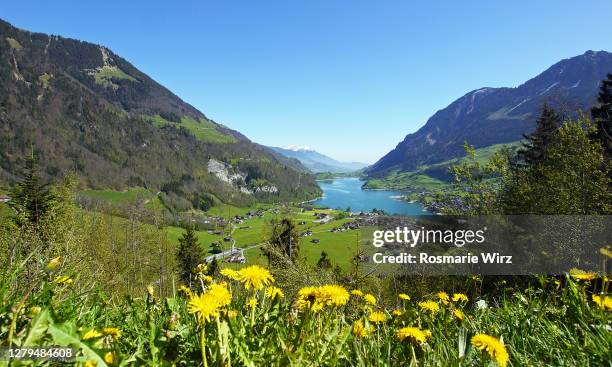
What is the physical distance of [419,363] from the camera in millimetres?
1763

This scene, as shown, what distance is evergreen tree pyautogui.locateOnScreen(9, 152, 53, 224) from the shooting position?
88.8ft

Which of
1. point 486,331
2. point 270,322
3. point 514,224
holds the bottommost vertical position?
point 514,224

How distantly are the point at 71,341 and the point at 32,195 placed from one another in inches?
1315

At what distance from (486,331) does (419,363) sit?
1.19 m

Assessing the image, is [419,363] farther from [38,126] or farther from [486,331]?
[38,126]

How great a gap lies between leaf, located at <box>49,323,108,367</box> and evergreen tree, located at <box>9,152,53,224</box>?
3163cm

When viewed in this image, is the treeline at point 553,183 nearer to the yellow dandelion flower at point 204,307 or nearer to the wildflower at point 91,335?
the yellow dandelion flower at point 204,307

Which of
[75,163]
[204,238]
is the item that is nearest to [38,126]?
[75,163]

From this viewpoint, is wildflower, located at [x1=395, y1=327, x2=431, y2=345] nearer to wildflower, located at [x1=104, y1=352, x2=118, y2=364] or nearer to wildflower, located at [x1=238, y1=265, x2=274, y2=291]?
wildflower, located at [x1=238, y1=265, x2=274, y2=291]

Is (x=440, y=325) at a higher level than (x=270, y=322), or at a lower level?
lower

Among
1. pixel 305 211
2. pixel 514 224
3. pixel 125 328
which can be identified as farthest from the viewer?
pixel 305 211

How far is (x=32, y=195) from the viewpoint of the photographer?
1089 inches

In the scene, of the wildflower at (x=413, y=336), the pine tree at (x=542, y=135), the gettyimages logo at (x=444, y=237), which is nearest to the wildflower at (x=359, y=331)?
the wildflower at (x=413, y=336)

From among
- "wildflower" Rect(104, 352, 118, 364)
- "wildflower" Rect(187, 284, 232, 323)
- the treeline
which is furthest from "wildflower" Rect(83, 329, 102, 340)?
the treeline
